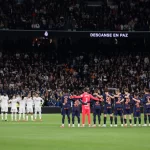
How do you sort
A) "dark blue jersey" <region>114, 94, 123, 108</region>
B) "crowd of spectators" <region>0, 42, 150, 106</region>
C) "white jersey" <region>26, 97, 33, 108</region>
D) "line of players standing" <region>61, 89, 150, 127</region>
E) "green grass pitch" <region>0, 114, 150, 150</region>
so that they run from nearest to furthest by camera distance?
1. "green grass pitch" <region>0, 114, 150, 150</region>
2. "line of players standing" <region>61, 89, 150, 127</region>
3. "dark blue jersey" <region>114, 94, 123, 108</region>
4. "white jersey" <region>26, 97, 33, 108</region>
5. "crowd of spectators" <region>0, 42, 150, 106</region>

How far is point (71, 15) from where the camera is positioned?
60.6m

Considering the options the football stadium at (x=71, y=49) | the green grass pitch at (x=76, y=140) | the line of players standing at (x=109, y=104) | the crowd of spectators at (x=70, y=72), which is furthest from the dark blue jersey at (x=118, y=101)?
the crowd of spectators at (x=70, y=72)

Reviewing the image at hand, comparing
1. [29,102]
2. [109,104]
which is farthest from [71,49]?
[109,104]

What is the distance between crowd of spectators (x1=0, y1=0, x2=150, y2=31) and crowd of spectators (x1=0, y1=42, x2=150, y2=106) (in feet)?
14.6

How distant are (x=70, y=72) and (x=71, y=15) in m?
5.66

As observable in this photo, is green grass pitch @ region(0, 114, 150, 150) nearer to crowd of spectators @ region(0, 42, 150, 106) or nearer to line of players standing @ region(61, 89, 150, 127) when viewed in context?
line of players standing @ region(61, 89, 150, 127)

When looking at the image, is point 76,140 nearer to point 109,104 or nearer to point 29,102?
point 109,104

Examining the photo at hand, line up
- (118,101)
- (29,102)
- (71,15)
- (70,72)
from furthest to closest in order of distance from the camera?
(70,72) < (71,15) < (29,102) < (118,101)

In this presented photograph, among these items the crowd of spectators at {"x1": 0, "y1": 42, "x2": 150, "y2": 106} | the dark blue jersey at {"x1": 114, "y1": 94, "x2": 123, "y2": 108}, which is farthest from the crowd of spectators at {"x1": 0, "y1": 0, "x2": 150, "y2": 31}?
the dark blue jersey at {"x1": 114, "y1": 94, "x2": 123, "y2": 108}

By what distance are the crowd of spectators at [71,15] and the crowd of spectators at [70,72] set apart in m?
4.45

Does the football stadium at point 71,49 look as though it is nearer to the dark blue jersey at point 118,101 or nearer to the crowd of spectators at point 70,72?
the crowd of spectators at point 70,72

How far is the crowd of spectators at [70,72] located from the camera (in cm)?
5800

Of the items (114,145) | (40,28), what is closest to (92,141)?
(114,145)

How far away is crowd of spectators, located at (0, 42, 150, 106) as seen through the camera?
58000 millimetres
